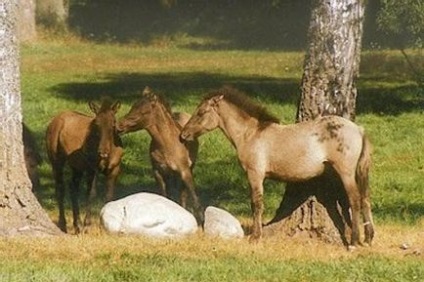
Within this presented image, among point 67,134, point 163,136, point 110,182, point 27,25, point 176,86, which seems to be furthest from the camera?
point 27,25

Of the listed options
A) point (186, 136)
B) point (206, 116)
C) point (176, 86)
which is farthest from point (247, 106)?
point (176, 86)

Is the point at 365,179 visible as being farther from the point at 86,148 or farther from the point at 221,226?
the point at 86,148

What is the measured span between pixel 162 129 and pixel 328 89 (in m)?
2.59

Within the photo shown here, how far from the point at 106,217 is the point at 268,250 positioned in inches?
80.0

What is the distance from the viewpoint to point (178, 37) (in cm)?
5956

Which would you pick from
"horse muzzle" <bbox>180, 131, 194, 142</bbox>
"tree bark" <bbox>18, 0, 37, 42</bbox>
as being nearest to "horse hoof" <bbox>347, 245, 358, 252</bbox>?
"horse muzzle" <bbox>180, 131, 194, 142</bbox>

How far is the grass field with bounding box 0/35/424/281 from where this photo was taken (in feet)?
36.5

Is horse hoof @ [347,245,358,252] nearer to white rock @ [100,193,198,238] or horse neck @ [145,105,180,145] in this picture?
white rock @ [100,193,198,238]

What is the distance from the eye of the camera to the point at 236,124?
13.7m

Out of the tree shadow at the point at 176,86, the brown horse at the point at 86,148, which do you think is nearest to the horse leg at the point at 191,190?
the brown horse at the point at 86,148

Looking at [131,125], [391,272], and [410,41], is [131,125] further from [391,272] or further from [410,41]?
[410,41]

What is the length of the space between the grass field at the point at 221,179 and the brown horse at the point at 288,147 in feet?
2.01

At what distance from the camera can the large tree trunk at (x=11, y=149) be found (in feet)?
43.2

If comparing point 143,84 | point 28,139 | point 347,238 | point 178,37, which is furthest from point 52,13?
point 347,238
